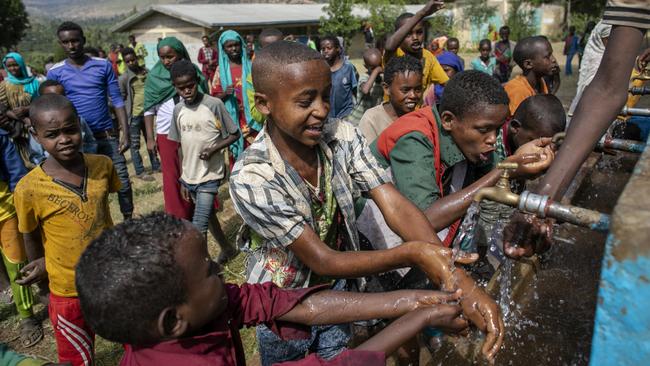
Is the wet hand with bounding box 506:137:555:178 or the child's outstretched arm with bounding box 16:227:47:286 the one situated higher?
the wet hand with bounding box 506:137:555:178

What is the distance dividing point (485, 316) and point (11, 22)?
3823cm

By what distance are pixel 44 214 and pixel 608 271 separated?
8.34 feet

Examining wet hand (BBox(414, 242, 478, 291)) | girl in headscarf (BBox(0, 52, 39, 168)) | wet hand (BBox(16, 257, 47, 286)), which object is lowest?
wet hand (BBox(16, 257, 47, 286))

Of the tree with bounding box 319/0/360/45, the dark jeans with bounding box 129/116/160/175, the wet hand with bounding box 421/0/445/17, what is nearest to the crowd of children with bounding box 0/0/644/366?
the wet hand with bounding box 421/0/445/17

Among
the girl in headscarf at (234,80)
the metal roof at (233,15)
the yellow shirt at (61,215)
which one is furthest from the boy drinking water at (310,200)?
the metal roof at (233,15)

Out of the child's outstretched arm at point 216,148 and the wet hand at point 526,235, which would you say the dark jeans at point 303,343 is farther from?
→ the child's outstretched arm at point 216,148

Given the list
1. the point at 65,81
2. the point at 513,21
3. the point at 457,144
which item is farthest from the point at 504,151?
the point at 513,21

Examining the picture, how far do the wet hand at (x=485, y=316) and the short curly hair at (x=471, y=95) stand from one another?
103 cm

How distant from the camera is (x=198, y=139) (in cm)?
385

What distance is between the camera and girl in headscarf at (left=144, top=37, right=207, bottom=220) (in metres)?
4.12

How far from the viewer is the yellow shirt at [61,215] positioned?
241 cm

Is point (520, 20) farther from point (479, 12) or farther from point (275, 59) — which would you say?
point (275, 59)

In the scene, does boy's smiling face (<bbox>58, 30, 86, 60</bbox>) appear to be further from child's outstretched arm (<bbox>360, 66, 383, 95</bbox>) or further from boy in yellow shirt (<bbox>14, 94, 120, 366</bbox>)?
child's outstretched arm (<bbox>360, 66, 383, 95</bbox>)

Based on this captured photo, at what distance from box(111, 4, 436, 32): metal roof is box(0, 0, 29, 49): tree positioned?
13.9 m
